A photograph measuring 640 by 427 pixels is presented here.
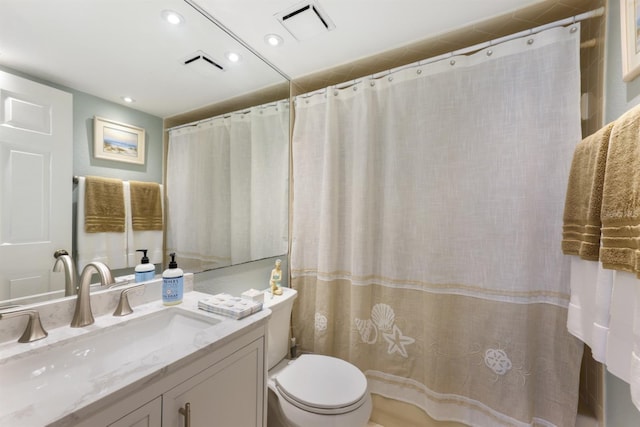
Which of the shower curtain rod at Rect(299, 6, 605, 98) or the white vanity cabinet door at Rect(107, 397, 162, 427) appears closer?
the white vanity cabinet door at Rect(107, 397, 162, 427)

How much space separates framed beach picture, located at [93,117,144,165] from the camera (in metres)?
0.95

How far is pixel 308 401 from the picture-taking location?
3.56 feet

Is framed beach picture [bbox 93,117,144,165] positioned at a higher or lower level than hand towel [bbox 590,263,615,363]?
higher

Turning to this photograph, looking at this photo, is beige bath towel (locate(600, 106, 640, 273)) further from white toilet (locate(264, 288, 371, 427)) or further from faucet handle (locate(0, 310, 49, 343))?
faucet handle (locate(0, 310, 49, 343))

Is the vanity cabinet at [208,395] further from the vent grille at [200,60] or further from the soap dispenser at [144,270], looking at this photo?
the vent grille at [200,60]

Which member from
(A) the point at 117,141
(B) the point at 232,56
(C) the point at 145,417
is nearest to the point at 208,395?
(C) the point at 145,417

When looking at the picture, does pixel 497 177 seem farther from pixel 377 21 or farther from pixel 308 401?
pixel 308 401

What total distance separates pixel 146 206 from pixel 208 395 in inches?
31.0

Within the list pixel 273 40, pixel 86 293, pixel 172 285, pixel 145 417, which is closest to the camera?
pixel 145 417

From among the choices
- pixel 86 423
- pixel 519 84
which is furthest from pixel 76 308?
pixel 519 84

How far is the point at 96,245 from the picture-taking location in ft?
3.17

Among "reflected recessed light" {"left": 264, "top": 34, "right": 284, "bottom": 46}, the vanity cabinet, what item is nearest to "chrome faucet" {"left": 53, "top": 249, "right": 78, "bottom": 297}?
the vanity cabinet

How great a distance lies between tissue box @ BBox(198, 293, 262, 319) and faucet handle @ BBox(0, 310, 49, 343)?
17.8 inches

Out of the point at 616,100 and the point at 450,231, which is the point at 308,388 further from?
the point at 616,100
